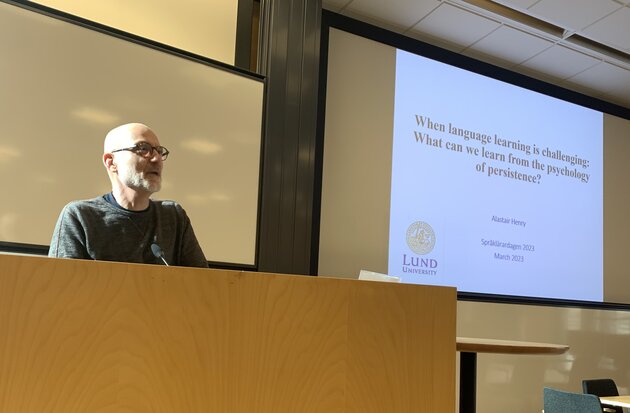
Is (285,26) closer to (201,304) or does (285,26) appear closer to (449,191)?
(449,191)

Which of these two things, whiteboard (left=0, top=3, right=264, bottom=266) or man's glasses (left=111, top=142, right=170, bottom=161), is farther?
whiteboard (left=0, top=3, right=264, bottom=266)

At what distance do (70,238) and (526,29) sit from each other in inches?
160

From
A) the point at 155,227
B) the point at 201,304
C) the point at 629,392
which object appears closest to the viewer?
the point at 201,304

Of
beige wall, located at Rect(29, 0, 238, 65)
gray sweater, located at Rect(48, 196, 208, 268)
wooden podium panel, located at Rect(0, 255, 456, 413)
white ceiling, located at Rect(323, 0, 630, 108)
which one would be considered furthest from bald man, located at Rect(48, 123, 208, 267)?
white ceiling, located at Rect(323, 0, 630, 108)

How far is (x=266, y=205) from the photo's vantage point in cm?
343

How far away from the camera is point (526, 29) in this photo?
4.65 meters

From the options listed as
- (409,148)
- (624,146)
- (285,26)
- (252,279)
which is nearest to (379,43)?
(409,148)

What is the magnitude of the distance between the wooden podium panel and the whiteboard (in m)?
1.98

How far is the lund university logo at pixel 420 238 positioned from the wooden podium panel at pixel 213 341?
315 centimetres

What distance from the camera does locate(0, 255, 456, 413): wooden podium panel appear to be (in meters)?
0.92

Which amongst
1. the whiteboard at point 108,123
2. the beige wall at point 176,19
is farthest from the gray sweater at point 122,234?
the beige wall at point 176,19

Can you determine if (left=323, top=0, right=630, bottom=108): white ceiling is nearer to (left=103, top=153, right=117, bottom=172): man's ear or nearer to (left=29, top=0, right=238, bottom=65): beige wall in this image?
(left=29, top=0, right=238, bottom=65): beige wall

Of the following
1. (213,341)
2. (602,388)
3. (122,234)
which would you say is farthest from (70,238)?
(602,388)

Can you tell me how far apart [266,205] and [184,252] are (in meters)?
1.55
